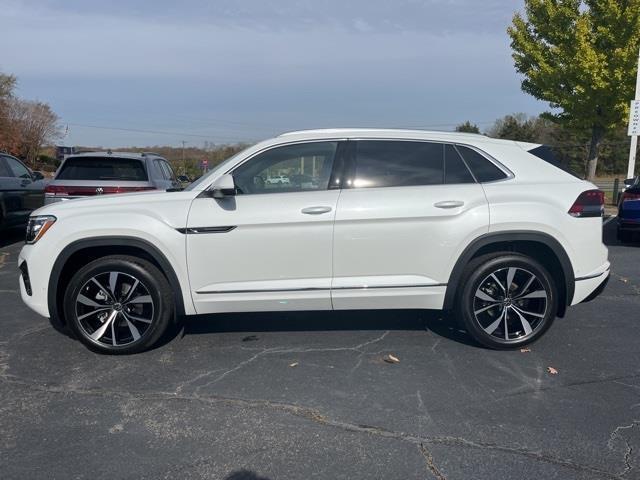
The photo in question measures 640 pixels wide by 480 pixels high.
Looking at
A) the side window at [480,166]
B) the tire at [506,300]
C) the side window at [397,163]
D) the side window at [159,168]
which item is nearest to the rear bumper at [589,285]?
the tire at [506,300]

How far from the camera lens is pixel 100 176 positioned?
8.21 m

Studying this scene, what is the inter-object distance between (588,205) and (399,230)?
61.3 inches

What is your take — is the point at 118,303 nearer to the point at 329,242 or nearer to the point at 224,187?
the point at 224,187

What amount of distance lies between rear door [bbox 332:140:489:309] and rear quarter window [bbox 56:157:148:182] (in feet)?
16.7

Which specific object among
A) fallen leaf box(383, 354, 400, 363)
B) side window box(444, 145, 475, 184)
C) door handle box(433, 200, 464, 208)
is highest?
side window box(444, 145, 475, 184)

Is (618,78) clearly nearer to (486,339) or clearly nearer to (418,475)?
(486,339)

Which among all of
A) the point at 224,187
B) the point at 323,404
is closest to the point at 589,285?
the point at 323,404

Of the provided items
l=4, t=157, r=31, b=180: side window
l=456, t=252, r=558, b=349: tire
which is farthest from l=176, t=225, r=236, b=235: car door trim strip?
l=4, t=157, r=31, b=180: side window

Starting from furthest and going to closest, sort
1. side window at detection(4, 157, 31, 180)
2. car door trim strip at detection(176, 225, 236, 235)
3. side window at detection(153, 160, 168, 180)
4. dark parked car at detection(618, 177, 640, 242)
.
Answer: side window at detection(4, 157, 31, 180), side window at detection(153, 160, 168, 180), dark parked car at detection(618, 177, 640, 242), car door trim strip at detection(176, 225, 236, 235)

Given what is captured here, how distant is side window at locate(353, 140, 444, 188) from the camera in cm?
427

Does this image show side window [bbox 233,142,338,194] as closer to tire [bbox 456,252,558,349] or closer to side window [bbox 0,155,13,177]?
tire [bbox 456,252,558,349]

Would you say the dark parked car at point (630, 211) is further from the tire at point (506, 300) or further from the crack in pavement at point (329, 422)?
the crack in pavement at point (329, 422)

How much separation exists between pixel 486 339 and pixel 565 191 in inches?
53.1

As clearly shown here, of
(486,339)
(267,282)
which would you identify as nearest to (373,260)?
(267,282)
